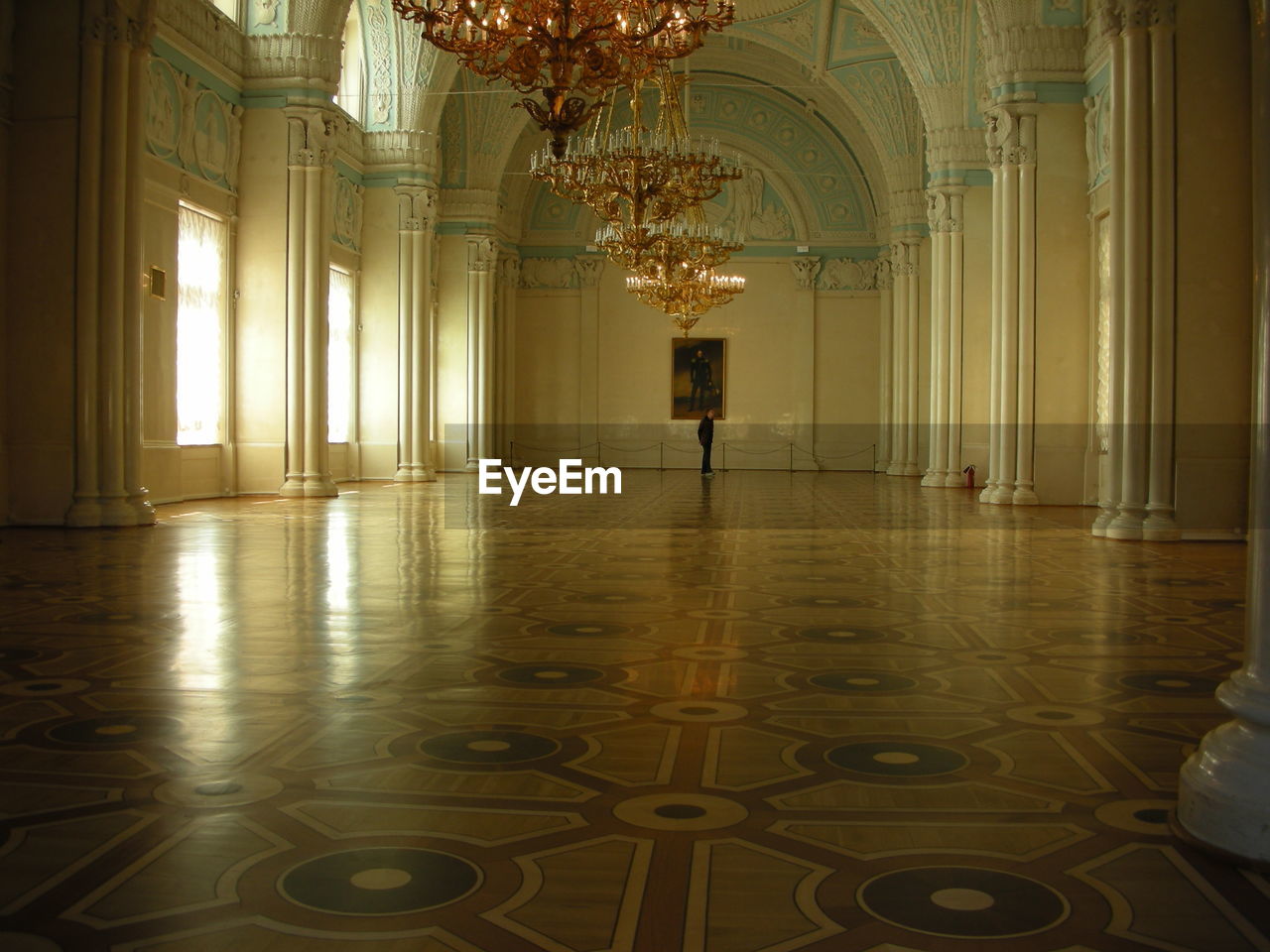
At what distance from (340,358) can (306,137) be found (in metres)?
5.38

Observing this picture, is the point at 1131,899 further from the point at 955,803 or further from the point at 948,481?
the point at 948,481

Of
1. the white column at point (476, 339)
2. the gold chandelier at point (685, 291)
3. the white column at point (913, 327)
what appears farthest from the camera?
the white column at point (476, 339)

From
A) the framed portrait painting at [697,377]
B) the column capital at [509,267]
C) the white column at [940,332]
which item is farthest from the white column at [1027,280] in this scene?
the column capital at [509,267]

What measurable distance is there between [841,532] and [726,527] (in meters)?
1.16

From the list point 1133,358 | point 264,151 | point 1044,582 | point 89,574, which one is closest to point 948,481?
point 1133,358

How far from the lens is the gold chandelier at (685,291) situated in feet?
76.3

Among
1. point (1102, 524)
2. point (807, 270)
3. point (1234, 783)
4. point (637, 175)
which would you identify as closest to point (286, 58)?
point (637, 175)

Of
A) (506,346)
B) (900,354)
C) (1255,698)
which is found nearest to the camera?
(1255,698)

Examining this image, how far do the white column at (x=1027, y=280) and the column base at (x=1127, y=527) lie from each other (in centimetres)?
449

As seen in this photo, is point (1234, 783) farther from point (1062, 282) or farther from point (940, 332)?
point (940, 332)

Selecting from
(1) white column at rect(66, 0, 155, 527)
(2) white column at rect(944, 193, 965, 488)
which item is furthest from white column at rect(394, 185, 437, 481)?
(1) white column at rect(66, 0, 155, 527)

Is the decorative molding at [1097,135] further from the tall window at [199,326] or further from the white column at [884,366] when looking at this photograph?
the white column at [884,366]

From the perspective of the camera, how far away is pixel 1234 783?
2.52m

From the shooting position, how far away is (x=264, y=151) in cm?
1625
